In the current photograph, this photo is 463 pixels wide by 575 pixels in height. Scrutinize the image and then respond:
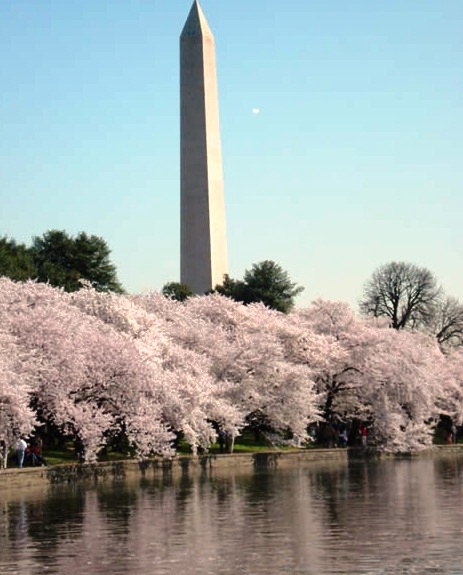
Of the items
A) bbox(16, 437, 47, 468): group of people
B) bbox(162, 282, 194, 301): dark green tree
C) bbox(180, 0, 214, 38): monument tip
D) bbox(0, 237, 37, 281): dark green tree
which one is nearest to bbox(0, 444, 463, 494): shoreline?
bbox(16, 437, 47, 468): group of people

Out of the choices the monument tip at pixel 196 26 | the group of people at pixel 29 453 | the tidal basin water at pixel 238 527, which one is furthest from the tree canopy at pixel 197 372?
the monument tip at pixel 196 26

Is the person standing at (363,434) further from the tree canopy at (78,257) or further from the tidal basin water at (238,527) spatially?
the tree canopy at (78,257)

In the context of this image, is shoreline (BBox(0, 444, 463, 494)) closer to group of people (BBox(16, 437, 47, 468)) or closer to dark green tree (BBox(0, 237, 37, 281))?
group of people (BBox(16, 437, 47, 468))

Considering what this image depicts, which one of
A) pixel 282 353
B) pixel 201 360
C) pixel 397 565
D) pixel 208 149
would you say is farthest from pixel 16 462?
pixel 208 149

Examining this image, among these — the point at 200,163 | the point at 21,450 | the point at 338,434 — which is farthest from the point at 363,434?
the point at 200,163

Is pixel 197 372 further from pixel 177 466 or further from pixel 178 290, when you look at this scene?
pixel 178 290

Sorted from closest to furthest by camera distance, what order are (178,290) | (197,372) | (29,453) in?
(29,453) < (197,372) < (178,290)
